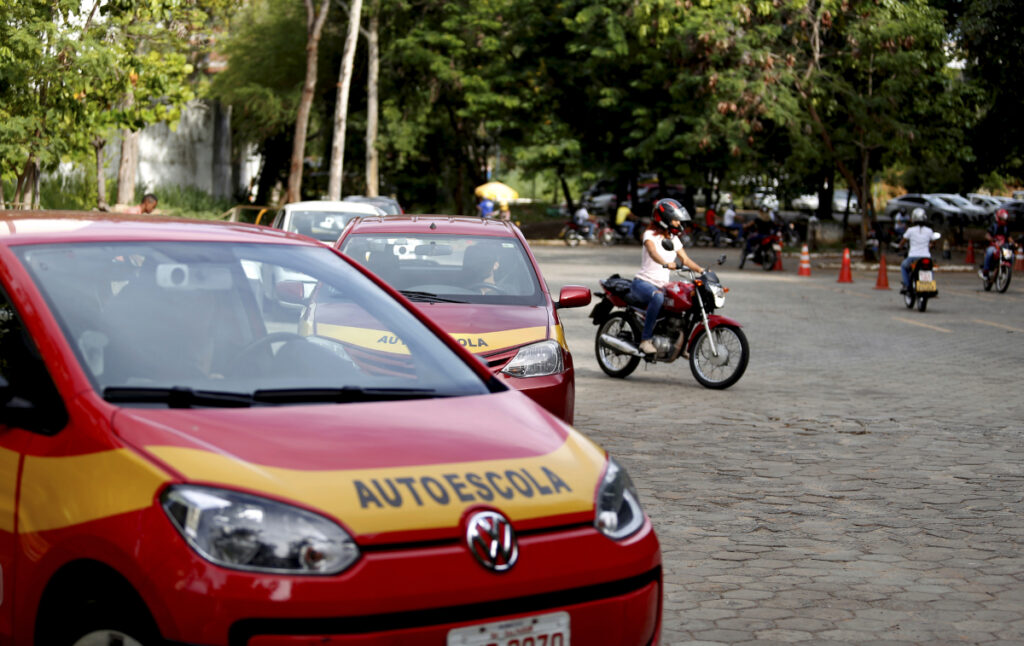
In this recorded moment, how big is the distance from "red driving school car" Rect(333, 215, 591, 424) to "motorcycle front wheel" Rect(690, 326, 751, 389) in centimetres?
314

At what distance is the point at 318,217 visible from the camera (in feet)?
63.8

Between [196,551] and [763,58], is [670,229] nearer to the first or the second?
[196,551]

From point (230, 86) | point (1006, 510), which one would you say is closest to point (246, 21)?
point (230, 86)

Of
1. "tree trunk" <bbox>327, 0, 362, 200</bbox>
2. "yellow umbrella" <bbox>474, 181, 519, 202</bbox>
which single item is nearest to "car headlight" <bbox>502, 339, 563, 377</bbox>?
"tree trunk" <bbox>327, 0, 362, 200</bbox>

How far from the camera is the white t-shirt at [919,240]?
2217 centimetres

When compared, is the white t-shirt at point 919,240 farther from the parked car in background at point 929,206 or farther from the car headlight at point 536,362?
the parked car in background at point 929,206

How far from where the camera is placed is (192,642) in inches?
126

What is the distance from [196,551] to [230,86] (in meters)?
53.1

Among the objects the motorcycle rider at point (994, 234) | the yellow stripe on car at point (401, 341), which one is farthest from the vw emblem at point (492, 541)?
the motorcycle rider at point (994, 234)

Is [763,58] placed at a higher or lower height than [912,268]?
higher

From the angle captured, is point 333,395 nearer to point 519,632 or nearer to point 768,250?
point 519,632

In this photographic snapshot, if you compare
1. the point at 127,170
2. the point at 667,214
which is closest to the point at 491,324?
the point at 667,214

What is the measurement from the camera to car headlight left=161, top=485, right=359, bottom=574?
10.6 ft

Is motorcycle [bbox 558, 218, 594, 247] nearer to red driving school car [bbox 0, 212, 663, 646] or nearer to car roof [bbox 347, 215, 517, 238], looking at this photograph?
car roof [bbox 347, 215, 517, 238]
